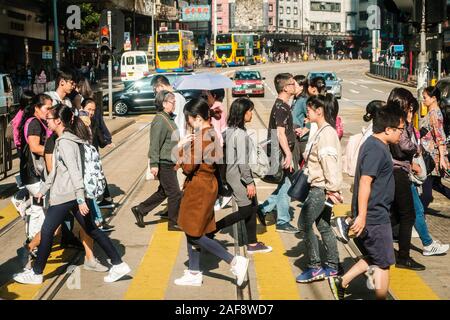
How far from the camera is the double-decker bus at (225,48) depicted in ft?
256

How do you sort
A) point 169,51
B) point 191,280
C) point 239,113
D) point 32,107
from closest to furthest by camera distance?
point 191,280 < point 239,113 < point 32,107 < point 169,51

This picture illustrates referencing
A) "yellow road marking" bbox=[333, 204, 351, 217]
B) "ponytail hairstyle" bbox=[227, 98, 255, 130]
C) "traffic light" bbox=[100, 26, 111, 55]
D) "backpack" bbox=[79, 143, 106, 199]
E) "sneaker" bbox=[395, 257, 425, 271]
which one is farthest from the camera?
"traffic light" bbox=[100, 26, 111, 55]

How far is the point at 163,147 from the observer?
9133 millimetres

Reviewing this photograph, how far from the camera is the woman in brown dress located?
660 centimetres

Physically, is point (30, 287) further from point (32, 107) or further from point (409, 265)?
point (409, 265)

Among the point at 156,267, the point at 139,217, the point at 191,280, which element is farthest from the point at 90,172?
the point at 139,217

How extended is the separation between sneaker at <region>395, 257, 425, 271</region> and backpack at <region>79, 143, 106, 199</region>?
3.25 metres

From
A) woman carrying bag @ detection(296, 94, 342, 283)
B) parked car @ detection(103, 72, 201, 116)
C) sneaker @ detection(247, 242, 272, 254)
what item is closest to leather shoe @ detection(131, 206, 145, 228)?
sneaker @ detection(247, 242, 272, 254)

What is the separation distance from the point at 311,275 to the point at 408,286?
95cm

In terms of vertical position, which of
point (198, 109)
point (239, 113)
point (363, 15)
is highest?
point (363, 15)

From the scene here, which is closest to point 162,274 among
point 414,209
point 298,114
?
point 414,209

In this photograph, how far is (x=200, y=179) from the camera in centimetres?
668

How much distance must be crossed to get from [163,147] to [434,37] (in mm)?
5693

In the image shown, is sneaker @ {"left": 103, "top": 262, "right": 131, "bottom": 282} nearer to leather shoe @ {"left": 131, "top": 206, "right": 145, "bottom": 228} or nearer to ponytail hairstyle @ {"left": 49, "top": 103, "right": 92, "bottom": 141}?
ponytail hairstyle @ {"left": 49, "top": 103, "right": 92, "bottom": 141}
